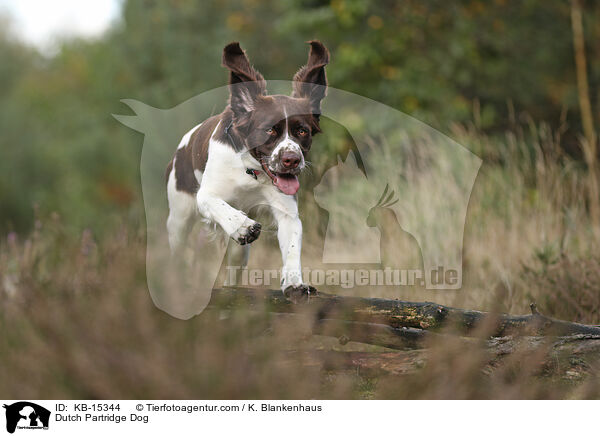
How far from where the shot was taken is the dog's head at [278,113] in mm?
3246

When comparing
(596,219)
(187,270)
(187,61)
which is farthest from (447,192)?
(187,61)

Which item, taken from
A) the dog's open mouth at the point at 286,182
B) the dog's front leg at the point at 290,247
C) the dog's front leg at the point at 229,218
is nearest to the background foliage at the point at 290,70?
the dog's front leg at the point at 229,218

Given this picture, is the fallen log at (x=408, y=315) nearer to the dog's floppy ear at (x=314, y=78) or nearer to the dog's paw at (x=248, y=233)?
the dog's paw at (x=248, y=233)

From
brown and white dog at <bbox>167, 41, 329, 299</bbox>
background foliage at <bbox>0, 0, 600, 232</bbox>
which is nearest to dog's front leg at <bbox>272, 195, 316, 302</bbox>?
brown and white dog at <bbox>167, 41, 329, 299</bbox>

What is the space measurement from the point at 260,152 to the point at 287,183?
256mm

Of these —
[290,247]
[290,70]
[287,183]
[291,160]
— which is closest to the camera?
[291,160]

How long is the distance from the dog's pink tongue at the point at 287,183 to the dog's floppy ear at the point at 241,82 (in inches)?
16.3

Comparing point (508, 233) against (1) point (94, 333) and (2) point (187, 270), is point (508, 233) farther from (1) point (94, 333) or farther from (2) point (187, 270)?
(1) point (94, 333)

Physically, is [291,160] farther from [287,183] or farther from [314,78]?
[314,78]

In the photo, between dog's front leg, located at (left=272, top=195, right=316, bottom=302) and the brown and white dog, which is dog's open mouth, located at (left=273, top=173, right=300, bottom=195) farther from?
dog's front leg, located at (left=272, top=195, right=316, bottom=302)

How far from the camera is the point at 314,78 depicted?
10.9 feet
